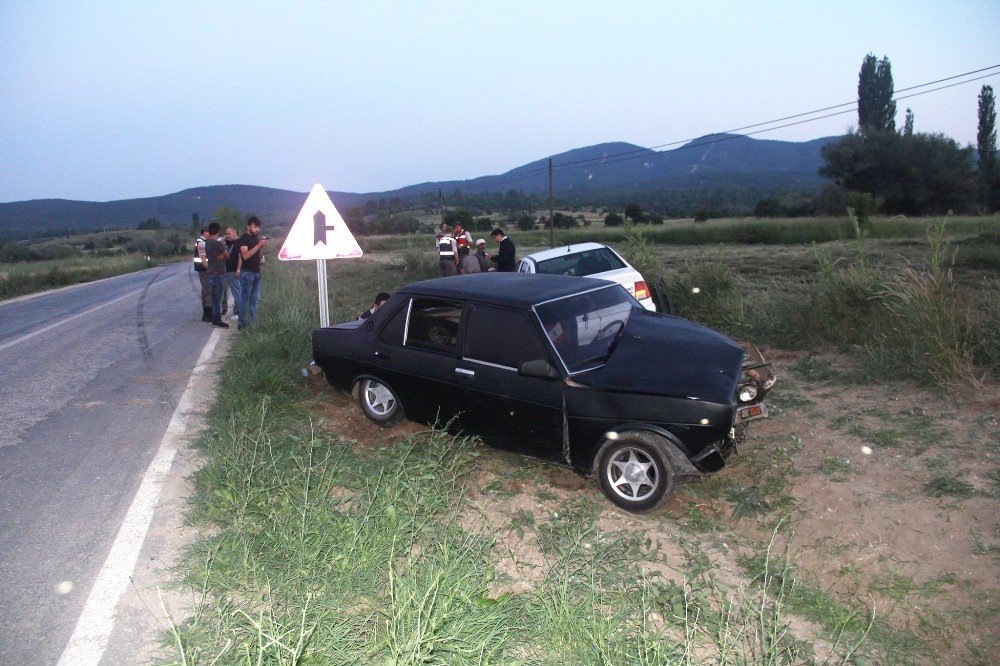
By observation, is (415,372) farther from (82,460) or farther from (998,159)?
(998,159)

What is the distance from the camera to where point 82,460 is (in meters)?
6.39

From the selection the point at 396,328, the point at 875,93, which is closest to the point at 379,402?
the point at 396,328

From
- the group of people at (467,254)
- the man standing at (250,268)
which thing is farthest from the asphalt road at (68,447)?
the group of people at (467,254)

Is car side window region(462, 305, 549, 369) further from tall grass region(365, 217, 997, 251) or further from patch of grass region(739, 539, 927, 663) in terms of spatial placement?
tall grass region(365, 217, 997, 251)

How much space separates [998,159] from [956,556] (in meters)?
72.3

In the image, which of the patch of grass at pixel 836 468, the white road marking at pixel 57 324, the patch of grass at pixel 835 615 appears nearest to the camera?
the patch of grass at pixel 835 615

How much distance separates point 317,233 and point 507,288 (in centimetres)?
357

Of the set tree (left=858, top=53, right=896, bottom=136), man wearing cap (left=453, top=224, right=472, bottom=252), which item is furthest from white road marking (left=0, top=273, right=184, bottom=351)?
tree (left=858, top=53, right=896, bottom=136)

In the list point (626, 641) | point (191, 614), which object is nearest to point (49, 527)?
point (191, 614)

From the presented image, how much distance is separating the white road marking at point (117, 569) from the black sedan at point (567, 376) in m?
1.84

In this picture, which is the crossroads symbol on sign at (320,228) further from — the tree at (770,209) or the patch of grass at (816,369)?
the tree at (770,209)

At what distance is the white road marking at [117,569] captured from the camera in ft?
12.1

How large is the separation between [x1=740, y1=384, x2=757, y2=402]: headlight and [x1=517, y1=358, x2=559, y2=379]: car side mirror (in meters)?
1.38

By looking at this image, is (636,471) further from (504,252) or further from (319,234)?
(504,252)
